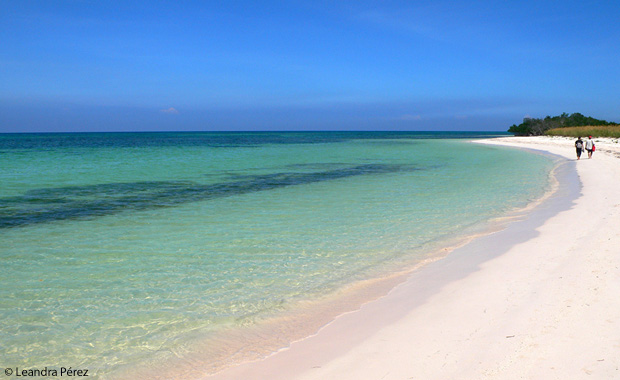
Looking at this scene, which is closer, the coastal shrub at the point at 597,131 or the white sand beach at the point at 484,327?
the white sand beach at the point at 484,327

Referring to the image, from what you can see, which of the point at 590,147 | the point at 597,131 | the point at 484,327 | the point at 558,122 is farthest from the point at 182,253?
the point at 558,122

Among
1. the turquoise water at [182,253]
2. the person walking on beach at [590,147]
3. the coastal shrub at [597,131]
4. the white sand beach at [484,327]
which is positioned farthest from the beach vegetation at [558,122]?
the white sand beach at [484,327]

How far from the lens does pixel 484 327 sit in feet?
14.6

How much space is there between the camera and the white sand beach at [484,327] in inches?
145

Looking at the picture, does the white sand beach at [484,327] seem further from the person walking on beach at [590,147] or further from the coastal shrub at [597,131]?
the coastal shrub at [597,131]

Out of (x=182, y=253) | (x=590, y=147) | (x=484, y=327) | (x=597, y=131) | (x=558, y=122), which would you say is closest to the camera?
(x=484, y=327)

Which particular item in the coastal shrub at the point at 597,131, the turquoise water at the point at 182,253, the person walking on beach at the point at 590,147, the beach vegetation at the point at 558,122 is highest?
the beach vegetation at the point at 558,122

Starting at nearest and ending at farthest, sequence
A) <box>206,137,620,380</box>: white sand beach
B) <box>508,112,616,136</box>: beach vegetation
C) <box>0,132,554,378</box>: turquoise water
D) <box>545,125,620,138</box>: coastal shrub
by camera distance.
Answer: <box>206,137,620,380</box>: white sand beach → <box>0,132,554,378</box>: turquoise water → <box>545,125,620,138</box>: coastal shrub → <box>508,112,616,136</box>: beach vegetation

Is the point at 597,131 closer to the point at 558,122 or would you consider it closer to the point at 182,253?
the point at 558,122

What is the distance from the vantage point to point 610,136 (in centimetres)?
4912

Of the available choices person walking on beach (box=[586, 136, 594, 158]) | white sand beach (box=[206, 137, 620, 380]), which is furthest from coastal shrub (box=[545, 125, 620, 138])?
white sand beach (box=[206, 137, 620, 380])

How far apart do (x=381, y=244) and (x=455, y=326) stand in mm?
4038

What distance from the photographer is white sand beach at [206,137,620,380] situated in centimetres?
369

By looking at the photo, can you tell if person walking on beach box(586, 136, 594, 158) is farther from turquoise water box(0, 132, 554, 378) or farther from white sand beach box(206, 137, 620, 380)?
white sand beach box(206, 137, 620, 380)
